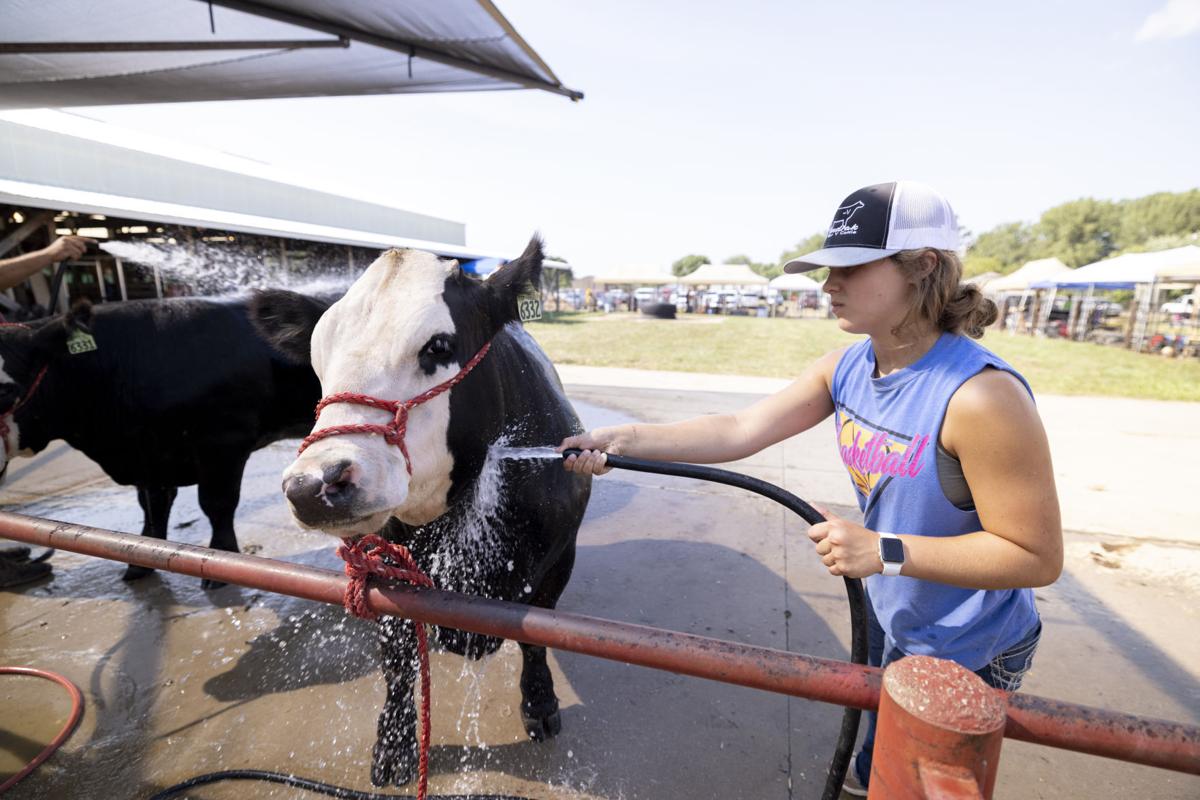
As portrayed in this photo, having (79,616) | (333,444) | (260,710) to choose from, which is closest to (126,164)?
(79,616)

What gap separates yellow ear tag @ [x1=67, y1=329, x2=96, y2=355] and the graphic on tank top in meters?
3.99

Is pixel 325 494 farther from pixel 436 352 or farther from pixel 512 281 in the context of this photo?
pixel 512 281

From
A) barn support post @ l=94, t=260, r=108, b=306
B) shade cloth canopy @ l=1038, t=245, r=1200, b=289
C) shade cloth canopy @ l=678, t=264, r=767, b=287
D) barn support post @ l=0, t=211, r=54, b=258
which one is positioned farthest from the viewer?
shade cloth canopy @ l=678, t=264, r=767, b=287

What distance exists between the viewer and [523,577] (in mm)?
2096

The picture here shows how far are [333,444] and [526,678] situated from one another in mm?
1563

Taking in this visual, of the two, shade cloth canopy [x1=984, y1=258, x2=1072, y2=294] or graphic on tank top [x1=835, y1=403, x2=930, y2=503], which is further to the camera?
shade cloth canopy [x1=984, y1=258, x2=1072, y2=294]

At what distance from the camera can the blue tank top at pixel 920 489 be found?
4.58 ft

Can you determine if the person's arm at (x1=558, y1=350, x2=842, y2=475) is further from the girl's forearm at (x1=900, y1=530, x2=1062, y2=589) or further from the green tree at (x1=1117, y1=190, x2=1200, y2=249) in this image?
the green tree at (x1=1117, y1=190, x2=1200, y2=249)

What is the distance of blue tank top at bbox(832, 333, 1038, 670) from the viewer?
140 cm

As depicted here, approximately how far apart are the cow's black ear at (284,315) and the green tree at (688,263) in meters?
90.5

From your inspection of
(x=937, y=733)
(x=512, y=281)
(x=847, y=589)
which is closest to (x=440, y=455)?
(x=512, y=281)

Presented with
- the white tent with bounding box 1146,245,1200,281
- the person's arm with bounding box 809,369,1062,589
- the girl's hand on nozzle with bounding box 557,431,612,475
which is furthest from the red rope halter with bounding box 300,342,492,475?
the white tent with bounding box 1146,245,1200,281

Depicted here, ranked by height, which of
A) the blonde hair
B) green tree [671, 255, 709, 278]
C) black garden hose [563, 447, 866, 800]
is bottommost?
black garden hose [563, 447, 866, 800]

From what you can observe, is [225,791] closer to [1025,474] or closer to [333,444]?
[333,444]
